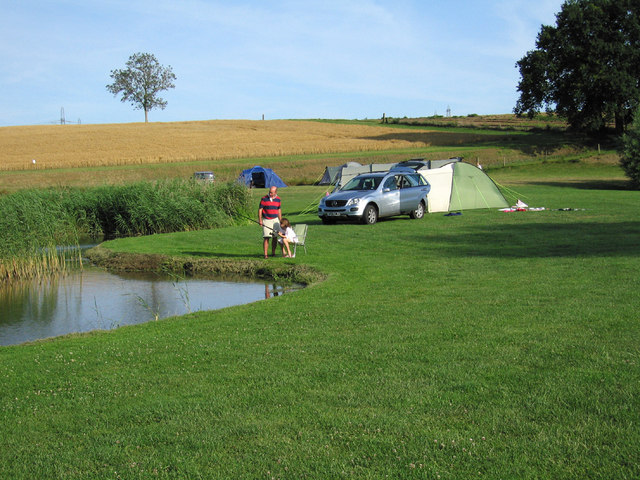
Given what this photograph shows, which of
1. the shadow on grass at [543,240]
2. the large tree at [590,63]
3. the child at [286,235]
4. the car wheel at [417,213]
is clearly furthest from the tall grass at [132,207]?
the large tree at [590,63]

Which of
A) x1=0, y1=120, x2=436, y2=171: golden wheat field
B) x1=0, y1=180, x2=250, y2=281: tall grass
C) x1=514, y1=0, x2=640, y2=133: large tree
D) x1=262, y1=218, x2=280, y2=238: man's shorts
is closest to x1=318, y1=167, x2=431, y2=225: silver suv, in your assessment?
x1=0, y1=180, x2=250, y2=281: tall grass

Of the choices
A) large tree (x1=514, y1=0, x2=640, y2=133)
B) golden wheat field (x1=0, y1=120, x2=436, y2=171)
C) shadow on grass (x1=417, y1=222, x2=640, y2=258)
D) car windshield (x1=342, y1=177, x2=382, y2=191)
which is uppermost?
large tree (x1=514, y1=0, x2=640, y2=133)

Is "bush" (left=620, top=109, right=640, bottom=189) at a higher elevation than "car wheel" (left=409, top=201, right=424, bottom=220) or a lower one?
higher

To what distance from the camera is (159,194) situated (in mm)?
26453

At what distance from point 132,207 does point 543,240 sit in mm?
15815

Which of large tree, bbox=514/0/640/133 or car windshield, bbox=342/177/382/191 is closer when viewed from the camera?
car windshield, bbox=342/177/382/191

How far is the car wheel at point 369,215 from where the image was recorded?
23422 mm

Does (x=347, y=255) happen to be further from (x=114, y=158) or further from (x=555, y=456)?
(x=114, y=158)

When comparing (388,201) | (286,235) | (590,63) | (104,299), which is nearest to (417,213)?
(388,201)

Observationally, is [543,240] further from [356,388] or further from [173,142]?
[173,142]

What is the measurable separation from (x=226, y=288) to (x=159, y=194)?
12.3 metres

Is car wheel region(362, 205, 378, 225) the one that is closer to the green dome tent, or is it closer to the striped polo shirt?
the green dome tent

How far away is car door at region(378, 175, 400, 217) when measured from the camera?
78.4ft

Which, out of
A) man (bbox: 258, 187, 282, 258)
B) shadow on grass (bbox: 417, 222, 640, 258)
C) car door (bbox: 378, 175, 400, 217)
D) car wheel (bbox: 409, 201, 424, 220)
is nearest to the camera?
shadow on grass (bbox: 417, 222, 640, 258)
